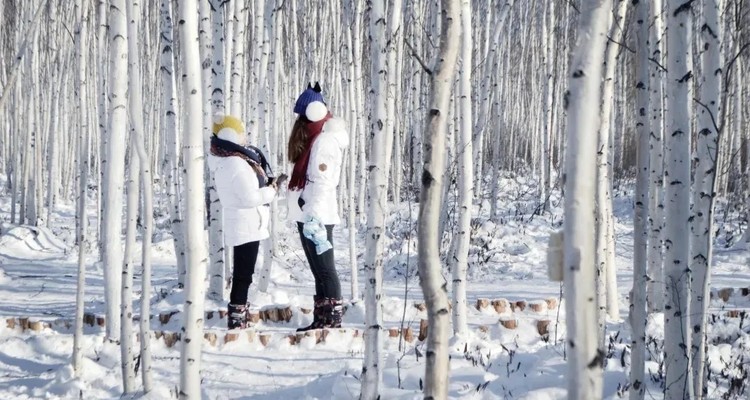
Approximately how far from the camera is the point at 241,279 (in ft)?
15.1

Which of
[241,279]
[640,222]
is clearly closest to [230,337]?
[241,279]

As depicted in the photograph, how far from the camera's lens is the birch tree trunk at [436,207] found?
79.9 inches

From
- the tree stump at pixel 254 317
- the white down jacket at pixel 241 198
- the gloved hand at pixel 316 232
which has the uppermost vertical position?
the white down jacket at pixel 241 198

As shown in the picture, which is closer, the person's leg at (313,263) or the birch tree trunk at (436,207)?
the birch tree trunk at (436,207)

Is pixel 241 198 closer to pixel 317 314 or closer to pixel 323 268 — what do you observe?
pixel 323 268

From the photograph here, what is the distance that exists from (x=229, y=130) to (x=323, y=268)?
1.09 m

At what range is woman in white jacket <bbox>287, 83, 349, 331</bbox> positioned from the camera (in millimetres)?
4258

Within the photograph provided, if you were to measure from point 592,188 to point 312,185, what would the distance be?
9.34 ft

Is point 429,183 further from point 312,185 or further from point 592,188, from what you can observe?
point 312,185

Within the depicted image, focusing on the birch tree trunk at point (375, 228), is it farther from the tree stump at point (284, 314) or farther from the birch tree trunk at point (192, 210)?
the tree stump at point (284, 314)

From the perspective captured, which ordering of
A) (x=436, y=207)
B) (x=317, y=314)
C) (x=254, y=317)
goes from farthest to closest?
(x=254, y=317)
(x=317, y=314)
(x=436, y=207)

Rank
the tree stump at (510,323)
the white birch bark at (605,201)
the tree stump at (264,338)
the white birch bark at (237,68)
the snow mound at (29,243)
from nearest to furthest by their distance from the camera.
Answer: the white birch bark at (605,201) < the tree stump at (264,338) < the tree stump at (510,323) < the white birch bark at (237,68) < the snow mound at (29,243)

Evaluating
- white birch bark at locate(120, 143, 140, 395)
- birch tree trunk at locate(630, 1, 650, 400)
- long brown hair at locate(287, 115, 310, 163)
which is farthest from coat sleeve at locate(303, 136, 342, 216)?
birch tree trunk at locate(630, 1, 650, 400)

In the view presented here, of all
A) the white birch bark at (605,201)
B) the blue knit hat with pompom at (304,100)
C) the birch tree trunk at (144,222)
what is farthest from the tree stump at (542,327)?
the birch tree trunk at (144,222)
